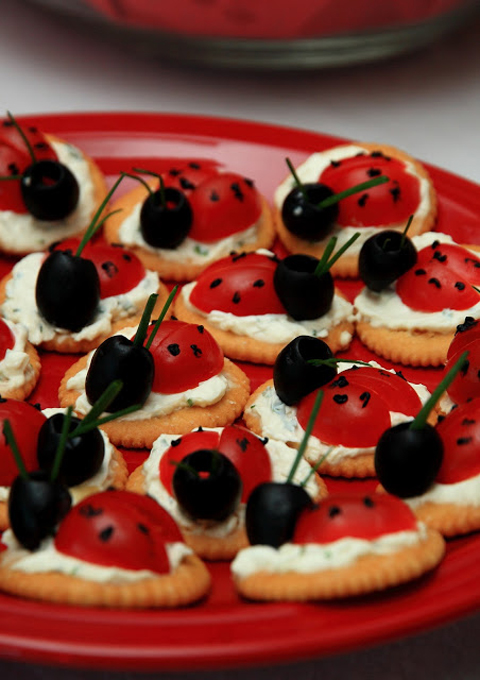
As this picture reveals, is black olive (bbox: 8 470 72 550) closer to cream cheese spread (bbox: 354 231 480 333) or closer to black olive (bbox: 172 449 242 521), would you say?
black olive (bbox: 172 449 242 521)

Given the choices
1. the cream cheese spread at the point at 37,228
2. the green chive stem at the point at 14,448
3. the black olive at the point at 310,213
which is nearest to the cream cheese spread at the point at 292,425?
the black olive at the point at 310,213

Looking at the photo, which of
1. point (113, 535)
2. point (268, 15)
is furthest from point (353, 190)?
point (113, 535)

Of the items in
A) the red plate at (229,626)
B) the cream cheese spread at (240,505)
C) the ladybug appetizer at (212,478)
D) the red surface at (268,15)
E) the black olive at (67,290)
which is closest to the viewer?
the red plate at (229,626)

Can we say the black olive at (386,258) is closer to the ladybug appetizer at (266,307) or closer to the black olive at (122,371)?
the ladybug appetizer at (266,307)

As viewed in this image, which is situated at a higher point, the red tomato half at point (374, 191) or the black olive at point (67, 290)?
the red tomato half at point (374, 191)

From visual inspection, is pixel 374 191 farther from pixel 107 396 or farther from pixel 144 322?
pixel 107 396

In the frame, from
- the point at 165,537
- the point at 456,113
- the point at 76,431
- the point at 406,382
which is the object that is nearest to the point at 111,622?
the point at 165,537

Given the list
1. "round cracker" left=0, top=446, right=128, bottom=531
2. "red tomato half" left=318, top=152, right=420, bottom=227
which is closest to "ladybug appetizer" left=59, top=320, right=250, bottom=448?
"round cracker" left=0, top=446, right=128, bottom=531
